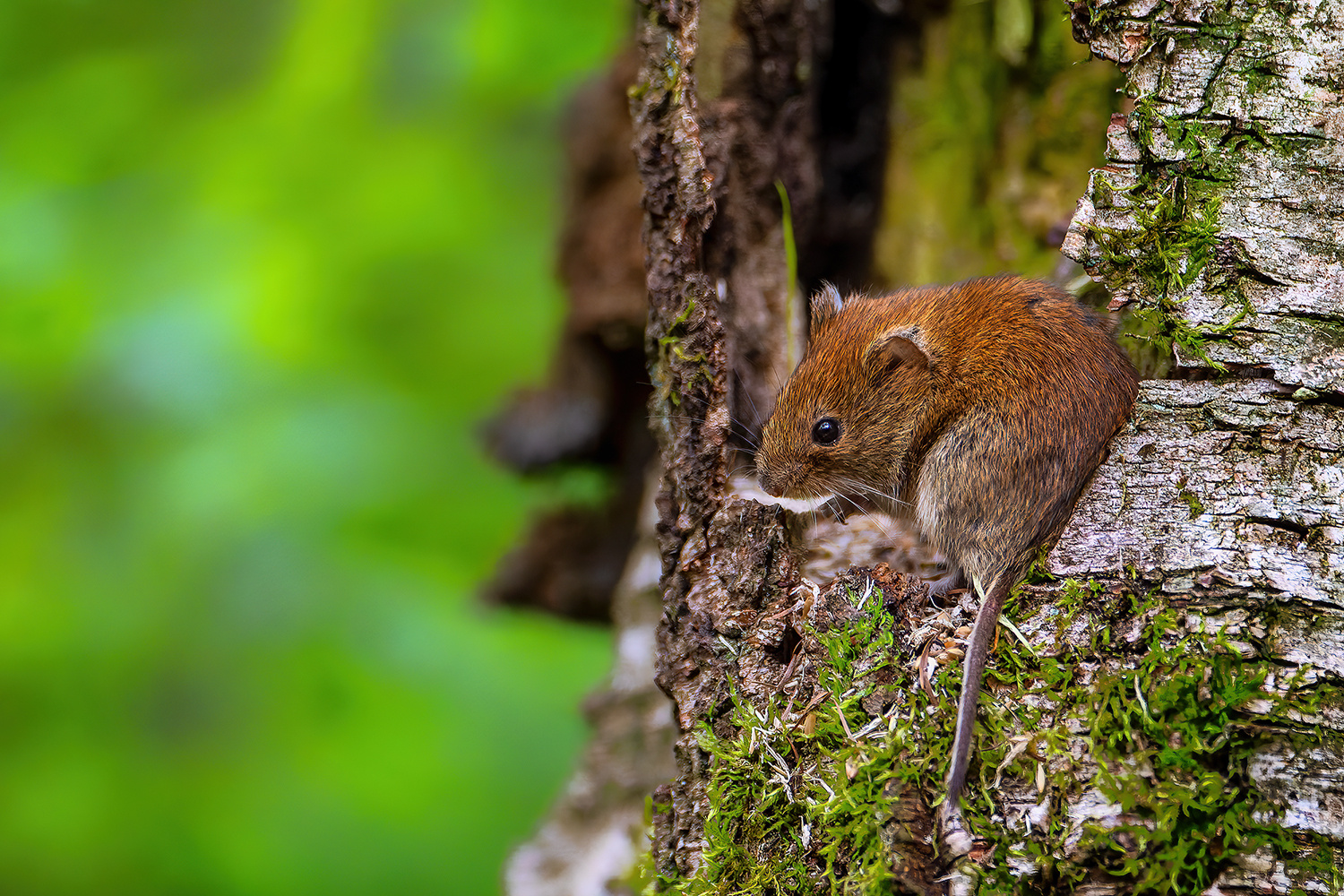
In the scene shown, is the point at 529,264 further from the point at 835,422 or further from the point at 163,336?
the point at 835,422

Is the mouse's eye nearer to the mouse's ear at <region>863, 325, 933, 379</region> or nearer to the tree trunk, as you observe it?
the mouse's ear at <region>863, 325, 933, 379</region>

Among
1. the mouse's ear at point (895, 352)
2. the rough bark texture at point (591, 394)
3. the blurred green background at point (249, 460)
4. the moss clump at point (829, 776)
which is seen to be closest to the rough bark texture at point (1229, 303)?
the moss clump at point (829, 776)

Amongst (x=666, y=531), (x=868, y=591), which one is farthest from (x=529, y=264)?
(x=868, y=591)

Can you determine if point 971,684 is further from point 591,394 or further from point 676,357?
point 591,394

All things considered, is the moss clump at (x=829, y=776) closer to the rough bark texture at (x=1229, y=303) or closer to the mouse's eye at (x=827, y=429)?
the rough bark texture at (x=1229, y=303)

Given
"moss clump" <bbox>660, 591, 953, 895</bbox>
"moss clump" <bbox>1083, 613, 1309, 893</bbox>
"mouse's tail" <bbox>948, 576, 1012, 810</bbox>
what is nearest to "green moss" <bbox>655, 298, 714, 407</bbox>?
"moss clump" <bbox>660, 591, 953, 895</bbox>

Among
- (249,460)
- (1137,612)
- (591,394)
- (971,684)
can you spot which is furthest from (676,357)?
(249,460)
